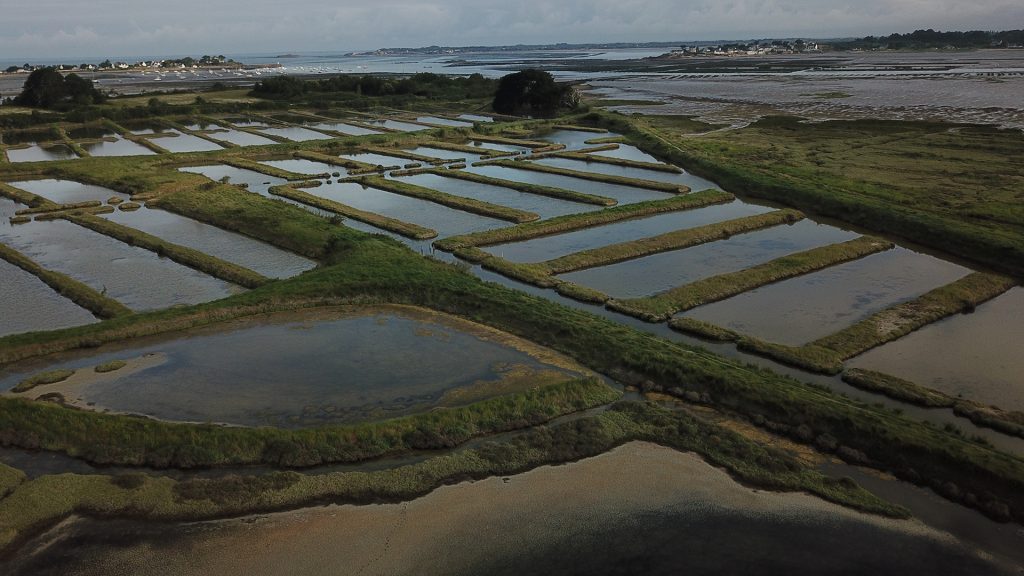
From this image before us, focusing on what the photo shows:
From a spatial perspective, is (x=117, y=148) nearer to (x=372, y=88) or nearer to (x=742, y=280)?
(x=372, y=88)

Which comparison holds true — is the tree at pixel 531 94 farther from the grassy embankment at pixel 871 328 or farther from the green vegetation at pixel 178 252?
the grassy embankment at pixel 871 328

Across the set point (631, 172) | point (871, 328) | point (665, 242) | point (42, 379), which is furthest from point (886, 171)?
point (42, 379)

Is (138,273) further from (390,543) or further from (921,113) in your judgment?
(921,113)

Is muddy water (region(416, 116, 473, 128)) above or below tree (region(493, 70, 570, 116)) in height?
below

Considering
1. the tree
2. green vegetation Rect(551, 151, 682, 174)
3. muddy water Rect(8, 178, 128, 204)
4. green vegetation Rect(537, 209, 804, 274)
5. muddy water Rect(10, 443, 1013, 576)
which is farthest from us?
the tree

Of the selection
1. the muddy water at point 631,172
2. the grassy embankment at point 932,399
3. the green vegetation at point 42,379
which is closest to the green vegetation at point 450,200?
the muddy water at point 631,172

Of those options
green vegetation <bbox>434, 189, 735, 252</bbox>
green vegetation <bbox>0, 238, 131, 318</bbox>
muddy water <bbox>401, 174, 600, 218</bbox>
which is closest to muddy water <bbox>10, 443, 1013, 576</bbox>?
green vegetation <bbox>0, 238, 131, 318</bbox>

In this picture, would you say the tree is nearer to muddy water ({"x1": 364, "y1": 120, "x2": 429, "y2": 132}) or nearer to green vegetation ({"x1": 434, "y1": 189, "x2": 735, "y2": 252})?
muddy water ({"x1": 364, "y1": 120, "x2": 429, "y2": 132})
